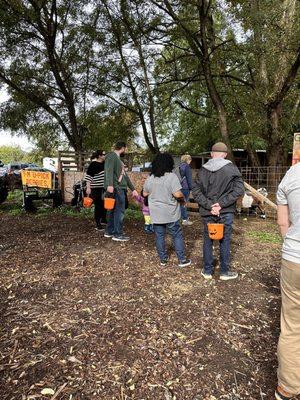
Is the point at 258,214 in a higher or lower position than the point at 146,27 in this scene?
lower

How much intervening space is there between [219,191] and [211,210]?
0.24 metres

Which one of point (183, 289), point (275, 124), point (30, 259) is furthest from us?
point (275, 124)

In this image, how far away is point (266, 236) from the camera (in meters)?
6.87

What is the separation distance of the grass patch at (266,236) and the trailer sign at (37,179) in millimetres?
6394

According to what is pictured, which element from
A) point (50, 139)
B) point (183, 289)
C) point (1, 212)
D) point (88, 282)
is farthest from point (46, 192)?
point (183, 289)

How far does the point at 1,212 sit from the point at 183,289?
25.1 feet

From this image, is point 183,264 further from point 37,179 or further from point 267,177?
point 37,179

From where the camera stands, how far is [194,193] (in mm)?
4148

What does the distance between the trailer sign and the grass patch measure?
639 centimetres

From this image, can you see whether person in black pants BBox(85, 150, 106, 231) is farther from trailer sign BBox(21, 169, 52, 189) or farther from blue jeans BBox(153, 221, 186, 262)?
trailer sign BBox(21, 169, 52, 189)

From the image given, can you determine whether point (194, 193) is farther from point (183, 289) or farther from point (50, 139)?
point (50, 139)

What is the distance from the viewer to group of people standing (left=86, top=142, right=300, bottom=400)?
2238mm

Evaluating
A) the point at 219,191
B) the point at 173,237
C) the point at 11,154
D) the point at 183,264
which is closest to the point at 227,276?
the point at 183,264

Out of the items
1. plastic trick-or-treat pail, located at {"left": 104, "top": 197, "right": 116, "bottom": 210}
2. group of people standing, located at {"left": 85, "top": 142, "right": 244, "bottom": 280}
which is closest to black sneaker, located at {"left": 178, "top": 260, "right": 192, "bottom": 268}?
group of people standing, located at {"left": 85, "top": 142, "right": 244, "bottom": 280}
